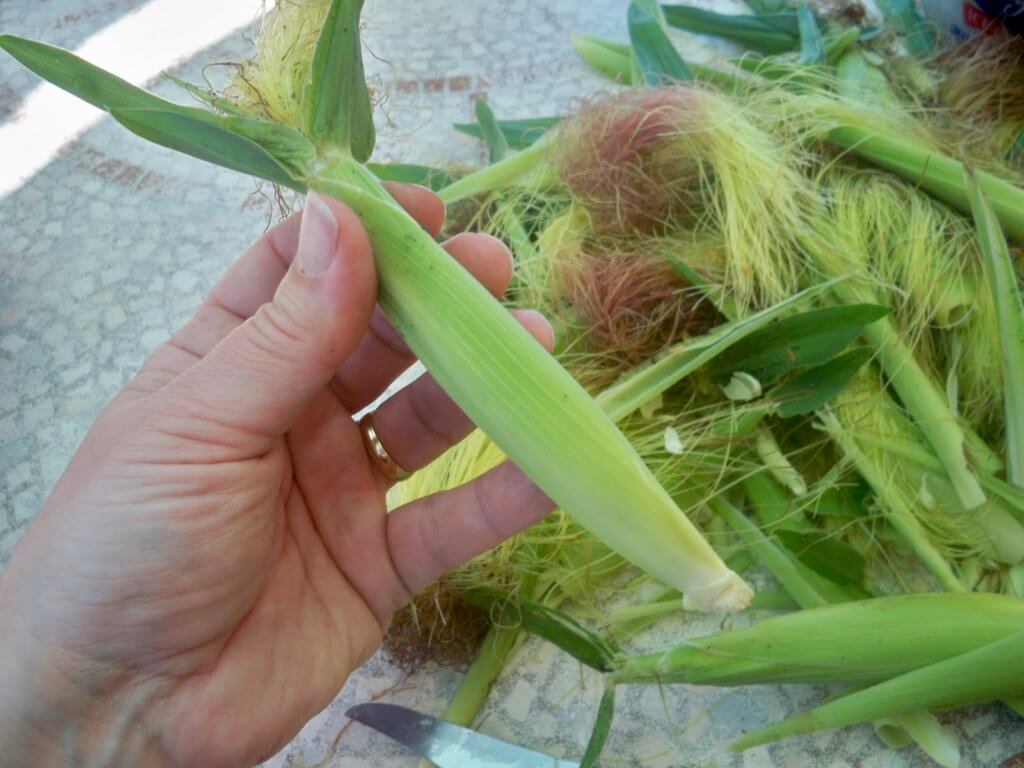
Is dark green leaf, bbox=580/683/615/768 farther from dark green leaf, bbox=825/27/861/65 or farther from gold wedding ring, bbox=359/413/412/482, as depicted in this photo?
dark green leaf, bbox=825/27/861/65

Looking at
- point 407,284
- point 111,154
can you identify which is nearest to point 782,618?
point 407,284

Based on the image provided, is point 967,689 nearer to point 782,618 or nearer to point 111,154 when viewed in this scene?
point 782,618

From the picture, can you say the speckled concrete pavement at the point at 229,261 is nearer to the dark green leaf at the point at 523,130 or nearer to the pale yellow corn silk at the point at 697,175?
the dark green leaf at the point at 523,130

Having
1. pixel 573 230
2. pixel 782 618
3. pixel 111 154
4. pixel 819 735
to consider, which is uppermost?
pixel 111 154

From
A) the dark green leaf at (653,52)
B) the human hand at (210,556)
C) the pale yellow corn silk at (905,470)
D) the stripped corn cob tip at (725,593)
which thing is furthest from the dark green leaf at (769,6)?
the stripped corn cob tip at (725,593)

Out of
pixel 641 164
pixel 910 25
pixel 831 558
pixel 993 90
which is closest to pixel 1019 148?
pixel 993 90

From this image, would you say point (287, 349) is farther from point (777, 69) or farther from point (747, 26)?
point (747, 26)
